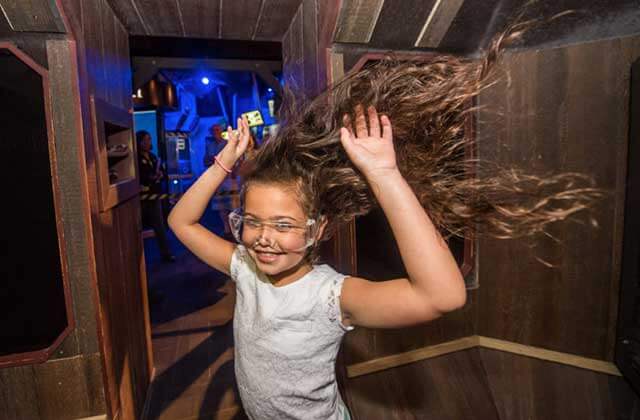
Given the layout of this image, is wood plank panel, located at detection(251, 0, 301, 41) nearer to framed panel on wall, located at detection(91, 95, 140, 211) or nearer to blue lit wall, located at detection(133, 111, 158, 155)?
framed panel on wall, located at detection(91, 95, 140, 211)

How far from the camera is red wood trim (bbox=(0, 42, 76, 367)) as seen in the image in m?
1.44

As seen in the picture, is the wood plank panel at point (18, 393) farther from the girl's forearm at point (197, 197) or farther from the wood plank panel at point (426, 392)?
the wood plank panel at point (426, 392)

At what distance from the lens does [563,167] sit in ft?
6.53

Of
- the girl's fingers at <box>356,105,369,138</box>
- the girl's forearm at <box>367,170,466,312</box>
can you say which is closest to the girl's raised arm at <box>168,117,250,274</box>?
the girl's fingers at <box>356,105,369,138</box>

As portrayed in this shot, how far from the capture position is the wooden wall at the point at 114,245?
160cm

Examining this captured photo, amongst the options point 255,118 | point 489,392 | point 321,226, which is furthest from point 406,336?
point 255,118

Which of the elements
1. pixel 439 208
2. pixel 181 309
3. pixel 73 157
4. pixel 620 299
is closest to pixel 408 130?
pixel 439 208

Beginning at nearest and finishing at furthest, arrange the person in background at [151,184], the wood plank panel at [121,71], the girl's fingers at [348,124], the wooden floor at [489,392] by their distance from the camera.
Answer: the girl's fingers at [348,124] → the wooden floor at [489,392] → the wood plank panel at [121,71] → the person in background at [151,184]

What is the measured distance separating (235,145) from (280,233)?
0.38 m

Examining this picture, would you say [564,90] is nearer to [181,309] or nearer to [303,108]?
[303,108]

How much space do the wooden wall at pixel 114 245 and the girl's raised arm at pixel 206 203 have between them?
0.62 metres

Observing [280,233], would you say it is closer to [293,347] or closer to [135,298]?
[293,347]

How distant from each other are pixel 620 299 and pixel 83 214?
254cm

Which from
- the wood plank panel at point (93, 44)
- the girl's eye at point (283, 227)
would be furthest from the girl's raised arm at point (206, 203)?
the wood plank panel at point (93, 44)
